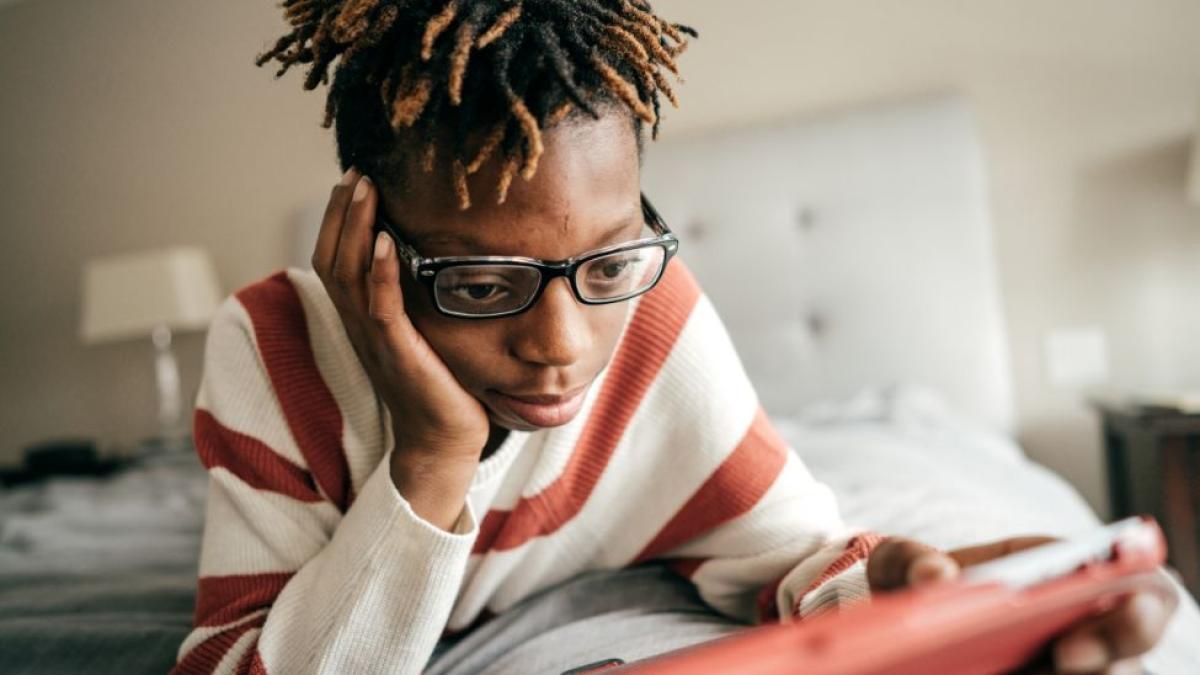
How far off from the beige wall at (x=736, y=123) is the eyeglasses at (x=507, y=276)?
1.77 meters

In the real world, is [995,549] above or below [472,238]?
below

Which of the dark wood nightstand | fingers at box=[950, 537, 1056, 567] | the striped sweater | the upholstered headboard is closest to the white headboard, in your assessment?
the upholstered headboard

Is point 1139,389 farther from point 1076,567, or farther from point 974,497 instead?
point 1076,567

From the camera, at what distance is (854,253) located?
2107mm

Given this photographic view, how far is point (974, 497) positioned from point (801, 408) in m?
0.96

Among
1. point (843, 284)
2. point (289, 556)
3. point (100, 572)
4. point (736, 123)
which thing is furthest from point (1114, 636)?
point (736, 123)

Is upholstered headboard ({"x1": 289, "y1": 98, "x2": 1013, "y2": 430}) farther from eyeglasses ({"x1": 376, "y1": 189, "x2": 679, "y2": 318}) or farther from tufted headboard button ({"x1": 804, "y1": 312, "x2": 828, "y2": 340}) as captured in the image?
eyeglasses ({"x1": 376, "y1": 189, "x2": 679, "y2": 318})

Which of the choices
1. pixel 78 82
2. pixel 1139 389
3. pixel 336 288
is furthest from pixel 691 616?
pixel 78 82

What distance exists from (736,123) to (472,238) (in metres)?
1.89

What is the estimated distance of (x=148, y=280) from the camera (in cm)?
269

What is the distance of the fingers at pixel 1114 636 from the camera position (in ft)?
1.34

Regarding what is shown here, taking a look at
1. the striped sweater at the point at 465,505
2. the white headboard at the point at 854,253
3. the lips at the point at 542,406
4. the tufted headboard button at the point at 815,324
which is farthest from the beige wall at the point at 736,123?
the lips at the point at 542,406

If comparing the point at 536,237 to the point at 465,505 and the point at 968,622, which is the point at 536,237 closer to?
the point at 465,505

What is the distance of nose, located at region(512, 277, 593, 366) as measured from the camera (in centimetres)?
64
